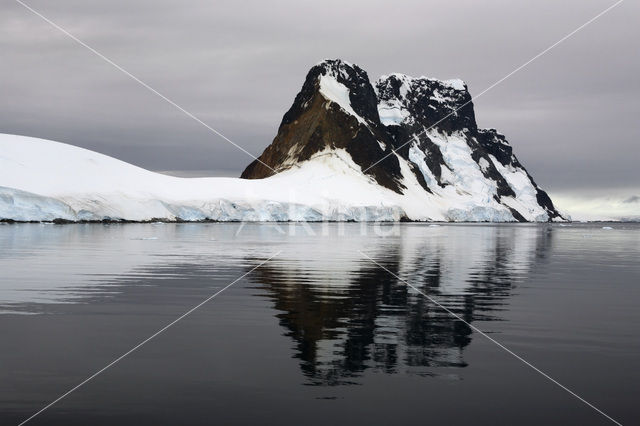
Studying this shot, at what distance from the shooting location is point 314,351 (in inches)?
551

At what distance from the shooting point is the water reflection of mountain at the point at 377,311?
1321 cm

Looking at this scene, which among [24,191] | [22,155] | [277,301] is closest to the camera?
[277,301]

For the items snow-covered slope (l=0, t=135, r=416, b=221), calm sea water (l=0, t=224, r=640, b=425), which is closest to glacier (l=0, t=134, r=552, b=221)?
snow-covered slope (l=0, t=135, r=416, b=221)

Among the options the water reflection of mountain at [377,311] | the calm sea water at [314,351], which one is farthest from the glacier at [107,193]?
the calm sea water at [314,351]

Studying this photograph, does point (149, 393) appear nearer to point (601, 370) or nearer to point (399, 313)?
point (601, 370)

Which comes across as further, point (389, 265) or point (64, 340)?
point (389, 265)

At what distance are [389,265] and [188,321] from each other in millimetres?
22042

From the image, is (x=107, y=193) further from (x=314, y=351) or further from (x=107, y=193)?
(x=314, y=351)

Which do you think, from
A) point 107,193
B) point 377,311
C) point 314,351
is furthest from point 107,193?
point 314,351

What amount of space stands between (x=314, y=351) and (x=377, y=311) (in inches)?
251

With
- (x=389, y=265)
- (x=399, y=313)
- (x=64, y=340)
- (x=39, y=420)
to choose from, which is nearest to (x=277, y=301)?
(x=399, y=313)

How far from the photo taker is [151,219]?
15488 cm

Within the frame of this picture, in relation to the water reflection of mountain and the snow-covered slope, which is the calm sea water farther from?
the snow-covered slope

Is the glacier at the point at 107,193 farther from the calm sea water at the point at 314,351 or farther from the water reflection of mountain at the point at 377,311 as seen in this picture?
the calm sea water at the point at 314,351
